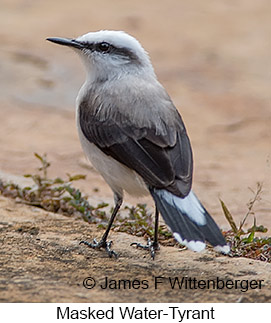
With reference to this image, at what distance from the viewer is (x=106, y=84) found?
638cm

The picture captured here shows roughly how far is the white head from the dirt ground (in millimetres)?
1413

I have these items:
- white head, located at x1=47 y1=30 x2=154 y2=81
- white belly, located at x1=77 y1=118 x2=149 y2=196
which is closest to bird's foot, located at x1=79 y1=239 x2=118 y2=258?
white belly, located at x1=77 y1=118 x2=149 y2=196

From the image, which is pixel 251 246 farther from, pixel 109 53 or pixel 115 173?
pixel 109 53

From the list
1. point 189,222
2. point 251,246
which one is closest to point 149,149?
point 189,222

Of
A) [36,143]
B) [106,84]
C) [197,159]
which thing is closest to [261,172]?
[197,159]

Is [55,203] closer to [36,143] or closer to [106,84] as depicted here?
[106,84]

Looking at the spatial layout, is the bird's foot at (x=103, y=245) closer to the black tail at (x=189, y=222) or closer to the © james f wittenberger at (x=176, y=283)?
the © james f wittenberger at (x=176, y=283)

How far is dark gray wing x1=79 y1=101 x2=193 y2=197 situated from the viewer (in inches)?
224

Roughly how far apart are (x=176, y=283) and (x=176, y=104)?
19.6 ft

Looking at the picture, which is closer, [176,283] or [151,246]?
[176,283]

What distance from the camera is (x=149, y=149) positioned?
5.80m

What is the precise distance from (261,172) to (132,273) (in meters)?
3.90

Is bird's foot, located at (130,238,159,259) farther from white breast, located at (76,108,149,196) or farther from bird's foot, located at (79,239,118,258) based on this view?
white breast, located at (76,108,149,196)

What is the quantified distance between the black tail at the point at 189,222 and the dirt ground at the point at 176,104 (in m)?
0.35
